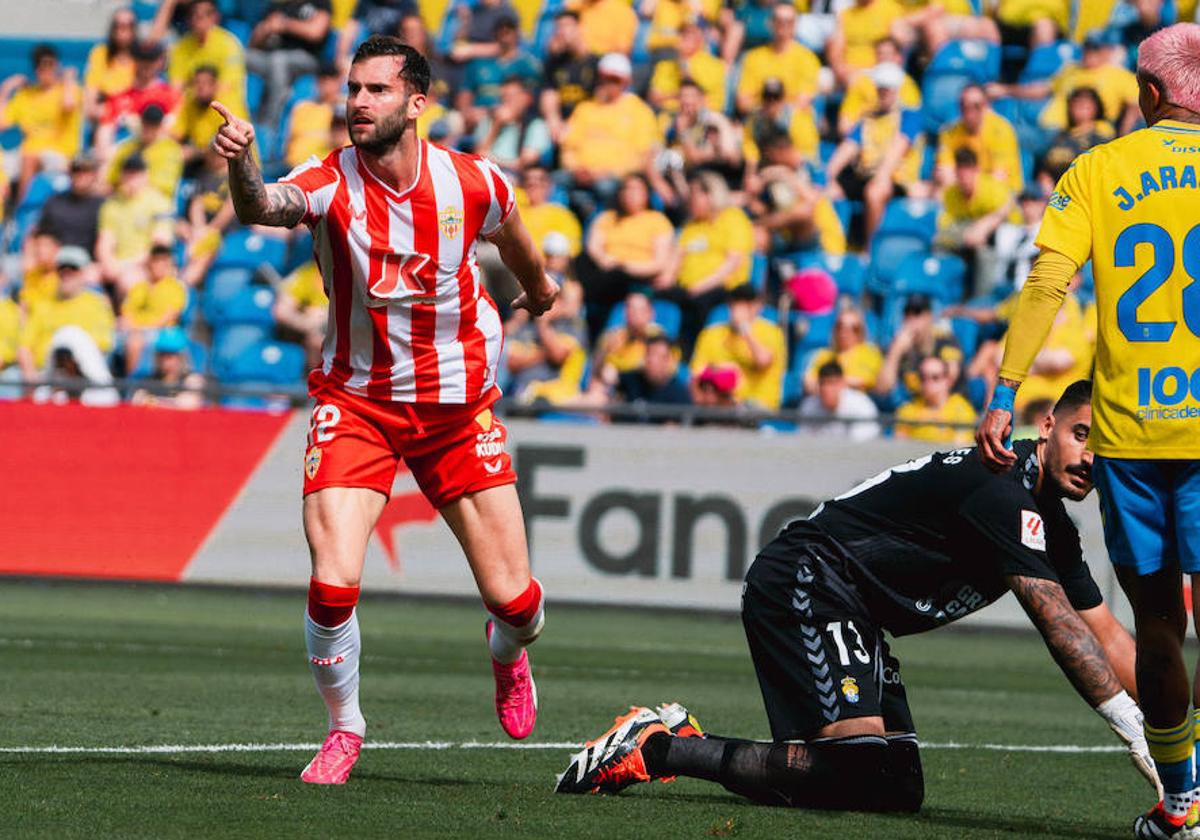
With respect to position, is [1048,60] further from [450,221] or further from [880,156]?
[450,221]

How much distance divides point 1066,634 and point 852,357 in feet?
33.7

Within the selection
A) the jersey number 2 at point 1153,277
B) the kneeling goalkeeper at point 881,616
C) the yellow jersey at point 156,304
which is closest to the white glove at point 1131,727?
the kneeling goalkeeper at point 881,616

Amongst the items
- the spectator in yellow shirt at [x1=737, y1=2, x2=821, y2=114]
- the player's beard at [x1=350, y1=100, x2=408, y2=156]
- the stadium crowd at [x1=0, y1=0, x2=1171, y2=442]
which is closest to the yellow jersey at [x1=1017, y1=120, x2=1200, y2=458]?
the player's beard at [x1=350, y1=100, x2=408, y2=156]

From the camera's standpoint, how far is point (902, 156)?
18.7 m

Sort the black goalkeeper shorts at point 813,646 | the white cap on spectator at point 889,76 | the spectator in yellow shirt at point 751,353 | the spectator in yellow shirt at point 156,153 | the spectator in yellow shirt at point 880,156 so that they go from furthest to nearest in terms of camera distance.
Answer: the spectator in yellow shirt at point 156,153
the white cap on spectator at point 889,76
the spectator in yellow shirt at point 880,156
the spectator in yellow shirt at point 751,353
the black goalkeeper shorts at point 813,646

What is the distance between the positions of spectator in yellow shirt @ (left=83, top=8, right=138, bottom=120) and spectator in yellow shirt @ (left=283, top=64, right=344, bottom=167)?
192cm

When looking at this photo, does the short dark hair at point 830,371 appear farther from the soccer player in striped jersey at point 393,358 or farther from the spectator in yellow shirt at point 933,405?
the soccer player in striped jersey at point 393,358

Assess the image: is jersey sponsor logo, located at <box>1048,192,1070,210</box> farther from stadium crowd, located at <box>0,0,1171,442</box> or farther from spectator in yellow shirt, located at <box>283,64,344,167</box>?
spectator in yellow shirt, located at <box>283,64,344,167</box>

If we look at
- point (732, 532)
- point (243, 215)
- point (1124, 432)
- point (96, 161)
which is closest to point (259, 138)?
point (96, 161)

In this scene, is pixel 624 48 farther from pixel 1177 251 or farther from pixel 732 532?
pixel 1177 251

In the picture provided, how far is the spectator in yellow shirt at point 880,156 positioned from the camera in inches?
732

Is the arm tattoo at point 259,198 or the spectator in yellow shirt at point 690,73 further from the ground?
the arm tattoo at point 259,198

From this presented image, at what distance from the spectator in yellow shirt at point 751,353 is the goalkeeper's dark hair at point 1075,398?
33.7ft

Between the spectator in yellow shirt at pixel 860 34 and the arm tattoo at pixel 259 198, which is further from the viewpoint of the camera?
the spectator in yellow shirt at pixel 860 34
